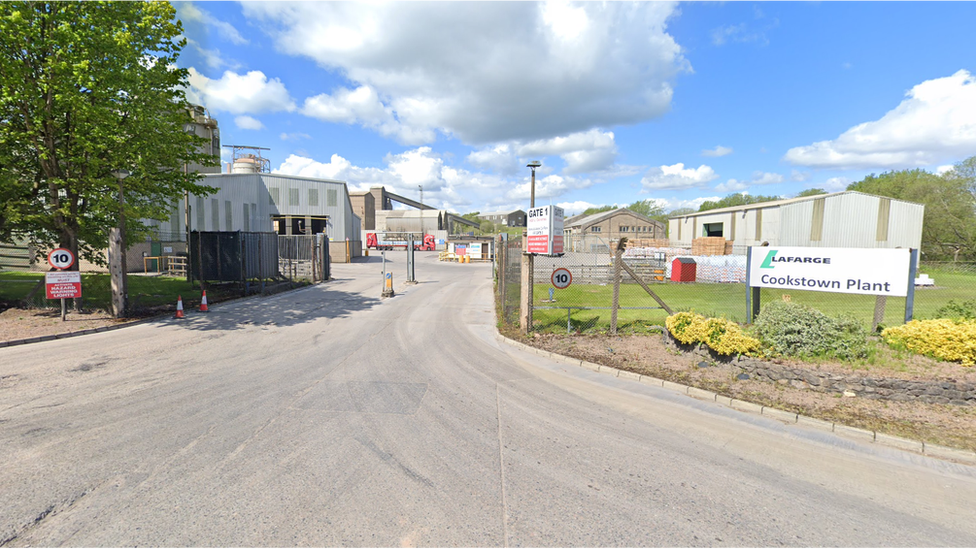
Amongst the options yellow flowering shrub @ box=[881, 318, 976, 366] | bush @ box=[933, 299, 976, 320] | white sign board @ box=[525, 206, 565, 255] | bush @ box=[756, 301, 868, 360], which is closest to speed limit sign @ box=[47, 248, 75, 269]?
white sign board @ box=[525, 206, 565, 255]

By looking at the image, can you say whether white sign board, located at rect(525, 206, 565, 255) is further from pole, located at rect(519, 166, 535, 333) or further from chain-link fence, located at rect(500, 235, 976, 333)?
chain-link fence, located at rect(500, 235, 976, 333)

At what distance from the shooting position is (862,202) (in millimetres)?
28625

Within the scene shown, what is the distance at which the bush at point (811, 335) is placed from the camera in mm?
7277

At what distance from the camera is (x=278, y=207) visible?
4269 cm

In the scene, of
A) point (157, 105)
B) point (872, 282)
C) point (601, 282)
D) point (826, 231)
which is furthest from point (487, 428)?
point (826, 231)

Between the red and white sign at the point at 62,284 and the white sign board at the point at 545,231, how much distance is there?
41.8 feet

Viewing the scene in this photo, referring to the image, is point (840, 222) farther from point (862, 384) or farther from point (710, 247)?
point (862, 384)

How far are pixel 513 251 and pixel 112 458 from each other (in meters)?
16.3

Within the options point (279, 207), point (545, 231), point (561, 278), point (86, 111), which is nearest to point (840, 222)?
point (545, 231)

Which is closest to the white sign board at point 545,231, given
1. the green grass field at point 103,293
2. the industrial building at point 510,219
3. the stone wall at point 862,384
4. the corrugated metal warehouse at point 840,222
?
the stone wall at point 862,384

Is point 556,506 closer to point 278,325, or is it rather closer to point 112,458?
point 112,458

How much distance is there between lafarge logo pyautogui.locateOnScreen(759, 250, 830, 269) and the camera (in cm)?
901

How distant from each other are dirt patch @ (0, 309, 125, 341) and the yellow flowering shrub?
18176mm

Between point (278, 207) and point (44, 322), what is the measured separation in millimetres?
34315
